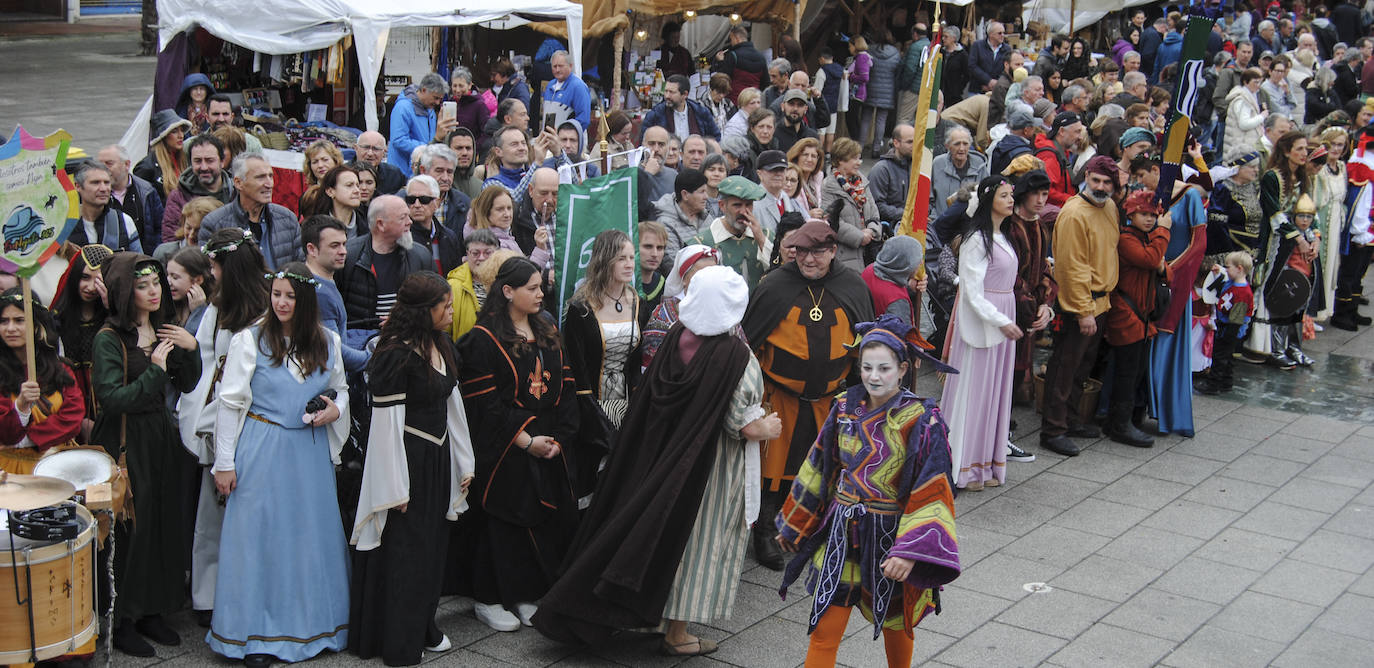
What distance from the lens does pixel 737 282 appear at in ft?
18.5

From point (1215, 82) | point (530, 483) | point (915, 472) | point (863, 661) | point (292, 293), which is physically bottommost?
point (863, 661)

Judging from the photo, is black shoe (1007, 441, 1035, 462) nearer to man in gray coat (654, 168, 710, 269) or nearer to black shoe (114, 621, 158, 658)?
man in gray coat (654, 168, 710, 269)

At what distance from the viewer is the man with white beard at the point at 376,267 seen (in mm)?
6484

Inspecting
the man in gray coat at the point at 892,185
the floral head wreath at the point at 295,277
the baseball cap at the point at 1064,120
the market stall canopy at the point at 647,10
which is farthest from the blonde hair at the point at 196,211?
the market stall canopy at the point at 647,10

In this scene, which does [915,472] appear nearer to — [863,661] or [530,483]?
[863,661]

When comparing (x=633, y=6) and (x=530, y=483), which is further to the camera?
(x=633, y=6)

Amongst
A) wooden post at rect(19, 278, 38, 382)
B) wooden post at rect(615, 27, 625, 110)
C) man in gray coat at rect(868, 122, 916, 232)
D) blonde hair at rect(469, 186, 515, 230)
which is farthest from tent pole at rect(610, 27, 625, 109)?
wooden post at rect(19, 278, 38, 382)

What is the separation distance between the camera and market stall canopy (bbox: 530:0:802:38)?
1490 cm

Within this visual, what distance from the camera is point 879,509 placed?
498 centimetres

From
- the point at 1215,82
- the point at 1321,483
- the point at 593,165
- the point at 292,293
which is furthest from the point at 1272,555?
the point at 1215,82

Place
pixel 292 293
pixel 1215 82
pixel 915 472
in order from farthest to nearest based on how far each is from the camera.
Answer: pixel 1215 82 → pixel 292 293 → pixel 915 472

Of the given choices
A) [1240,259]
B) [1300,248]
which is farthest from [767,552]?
[1300,248]

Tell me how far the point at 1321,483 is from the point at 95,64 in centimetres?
2137

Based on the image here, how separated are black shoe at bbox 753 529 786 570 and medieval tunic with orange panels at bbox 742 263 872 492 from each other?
37 cm
